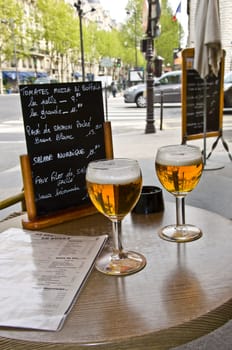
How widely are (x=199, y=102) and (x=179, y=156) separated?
3.23 m

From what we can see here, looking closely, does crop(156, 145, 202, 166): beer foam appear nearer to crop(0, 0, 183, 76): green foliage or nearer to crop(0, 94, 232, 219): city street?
crop(0, 94, 232, 219): city street

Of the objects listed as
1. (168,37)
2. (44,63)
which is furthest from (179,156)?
(44,63)

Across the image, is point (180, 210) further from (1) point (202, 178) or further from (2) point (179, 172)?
(1) point (202, 178)

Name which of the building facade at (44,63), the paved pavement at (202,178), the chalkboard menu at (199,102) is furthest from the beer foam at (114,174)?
the building facade at (44,63)

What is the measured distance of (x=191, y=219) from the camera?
98cm

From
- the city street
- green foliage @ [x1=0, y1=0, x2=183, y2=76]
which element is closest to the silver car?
the city street

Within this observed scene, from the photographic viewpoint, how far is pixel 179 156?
82cm

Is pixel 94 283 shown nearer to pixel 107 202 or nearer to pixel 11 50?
pixel 107 202

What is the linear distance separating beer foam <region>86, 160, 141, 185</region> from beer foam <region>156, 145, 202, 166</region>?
4.9 inches

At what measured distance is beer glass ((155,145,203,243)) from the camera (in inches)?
31.9

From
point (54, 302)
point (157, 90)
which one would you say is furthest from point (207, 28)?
point (157, 90)

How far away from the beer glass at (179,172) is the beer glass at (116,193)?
0.11 meters

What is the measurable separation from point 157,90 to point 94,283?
1029 centimetres

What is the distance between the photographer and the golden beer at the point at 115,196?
690mm
